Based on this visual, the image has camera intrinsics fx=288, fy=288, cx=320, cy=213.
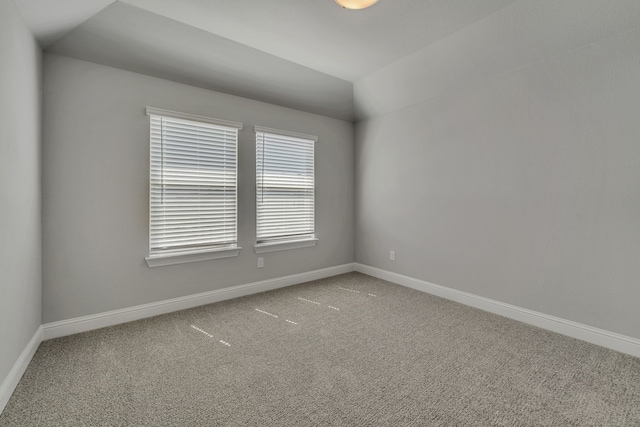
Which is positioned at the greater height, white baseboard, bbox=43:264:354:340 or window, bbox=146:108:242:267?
window, bbox=146:108:242:267

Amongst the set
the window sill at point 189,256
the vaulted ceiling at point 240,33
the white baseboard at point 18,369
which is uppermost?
the vaulted ceiling at point 240,33

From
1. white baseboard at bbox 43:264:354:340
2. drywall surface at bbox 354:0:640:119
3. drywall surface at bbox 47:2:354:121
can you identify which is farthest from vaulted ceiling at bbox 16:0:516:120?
white baseboard at bbox 43:264:354:340

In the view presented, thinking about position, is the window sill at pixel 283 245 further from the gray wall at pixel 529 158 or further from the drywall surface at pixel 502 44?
the drywall surface at pixel 502 44

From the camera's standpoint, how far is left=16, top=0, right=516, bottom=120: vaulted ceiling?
7.36 ft

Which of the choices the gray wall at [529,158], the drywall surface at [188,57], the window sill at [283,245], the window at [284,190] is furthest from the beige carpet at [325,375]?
the drywall surface at [188,57]

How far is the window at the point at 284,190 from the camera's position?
368cm

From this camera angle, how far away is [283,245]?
3.86 meters

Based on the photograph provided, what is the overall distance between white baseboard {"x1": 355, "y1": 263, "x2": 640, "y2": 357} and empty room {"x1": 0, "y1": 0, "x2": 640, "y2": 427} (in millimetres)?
16

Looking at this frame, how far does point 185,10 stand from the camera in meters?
2.31

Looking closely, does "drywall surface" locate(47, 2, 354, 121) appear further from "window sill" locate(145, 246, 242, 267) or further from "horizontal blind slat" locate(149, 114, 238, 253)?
"window sill" locate(145, 246, 242, 267)

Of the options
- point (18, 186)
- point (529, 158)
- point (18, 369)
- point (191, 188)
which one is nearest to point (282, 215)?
point (191, 188)

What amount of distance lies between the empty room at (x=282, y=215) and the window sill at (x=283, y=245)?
0.06m

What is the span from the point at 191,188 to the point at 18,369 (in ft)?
6.18

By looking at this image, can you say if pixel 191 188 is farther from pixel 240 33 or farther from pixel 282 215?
pixel 240 33
